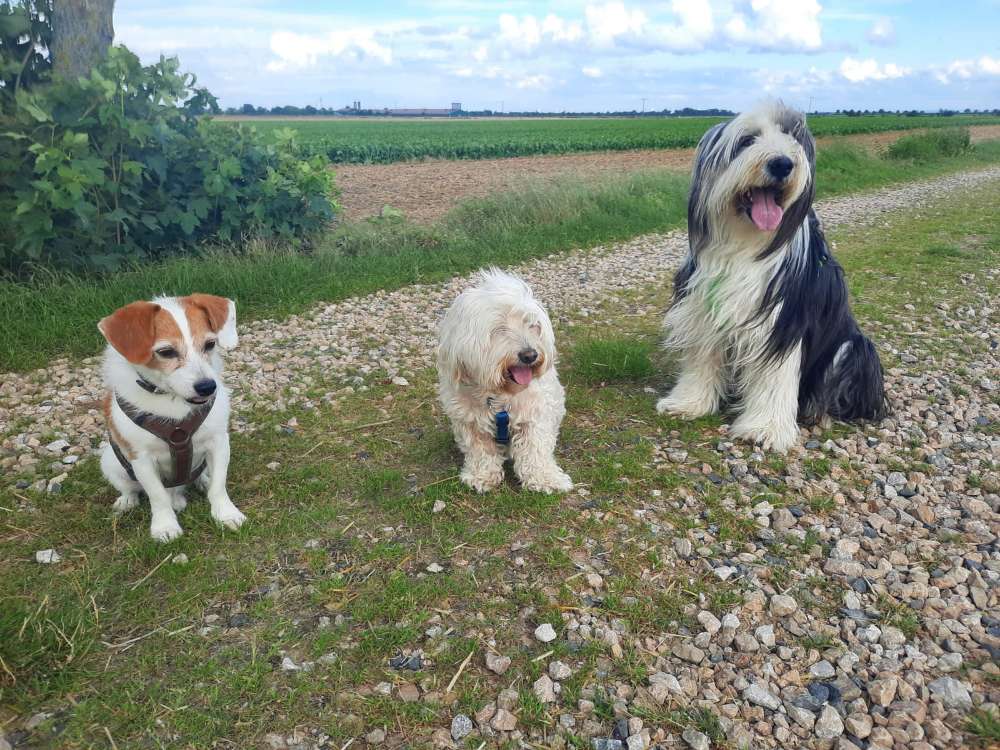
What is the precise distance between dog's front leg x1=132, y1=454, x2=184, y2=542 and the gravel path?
1.12 m

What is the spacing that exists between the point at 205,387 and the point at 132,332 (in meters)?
0.45

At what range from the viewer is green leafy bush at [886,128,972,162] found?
1069 inches

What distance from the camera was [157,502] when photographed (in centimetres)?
378

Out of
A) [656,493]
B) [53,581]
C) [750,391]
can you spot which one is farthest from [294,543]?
[750,391]

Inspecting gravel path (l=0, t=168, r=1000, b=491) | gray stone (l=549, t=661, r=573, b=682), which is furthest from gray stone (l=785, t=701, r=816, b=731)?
gravel path (l=0, t=168, r=1000, b=491)

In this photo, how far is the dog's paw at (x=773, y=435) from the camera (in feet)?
15.6

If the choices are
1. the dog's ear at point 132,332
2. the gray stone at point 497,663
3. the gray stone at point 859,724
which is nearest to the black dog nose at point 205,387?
the dog's ear at point 132,332

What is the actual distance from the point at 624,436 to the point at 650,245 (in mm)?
7592

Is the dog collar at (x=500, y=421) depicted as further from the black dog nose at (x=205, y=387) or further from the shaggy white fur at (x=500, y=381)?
the black dog nose at (x=205, y=387)

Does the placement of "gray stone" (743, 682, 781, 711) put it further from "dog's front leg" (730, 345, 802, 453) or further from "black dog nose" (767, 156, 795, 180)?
"black dog nose" (767, 156, 795, 180)

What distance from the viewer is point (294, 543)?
383 centimetres

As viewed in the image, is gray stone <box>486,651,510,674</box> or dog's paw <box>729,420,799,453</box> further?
dog's paw <box>729,420,799,453</box>

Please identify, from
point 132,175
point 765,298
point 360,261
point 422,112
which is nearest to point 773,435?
point 765,298

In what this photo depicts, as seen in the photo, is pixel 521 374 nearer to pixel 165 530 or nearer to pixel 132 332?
pixel 132 332
